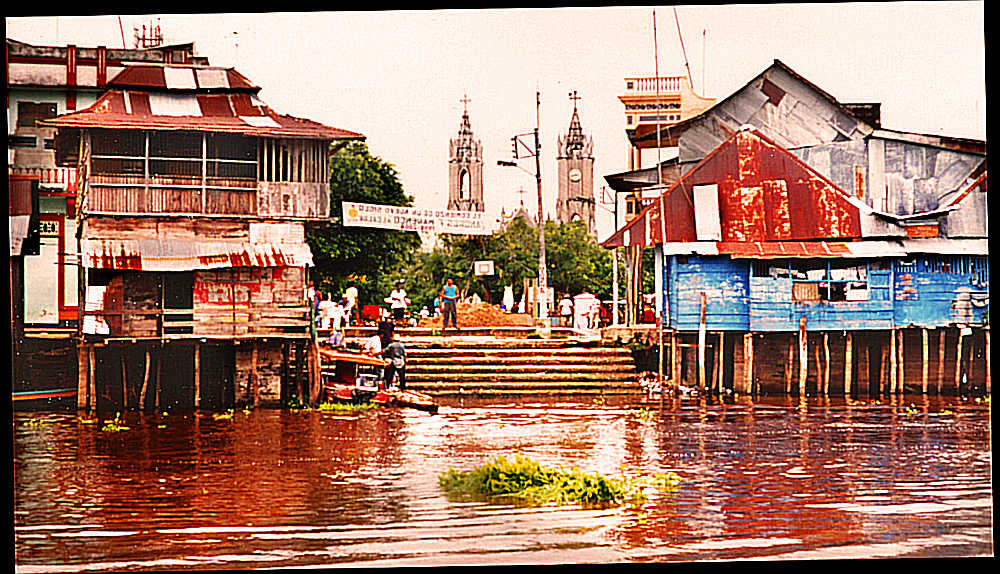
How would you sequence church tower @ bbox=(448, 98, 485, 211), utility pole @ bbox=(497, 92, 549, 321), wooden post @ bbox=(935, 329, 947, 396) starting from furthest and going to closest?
1. wooden post @ bbox=(935, 329, 947, 396)
2. utility pole @ bbox=(497, 92, 549, 321)
3. church tower @ bbox=(448, 98, 485, 211)

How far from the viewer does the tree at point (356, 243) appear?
9.16 m

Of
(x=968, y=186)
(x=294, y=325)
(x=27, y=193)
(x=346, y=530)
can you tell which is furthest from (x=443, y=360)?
(x=968, y=186)

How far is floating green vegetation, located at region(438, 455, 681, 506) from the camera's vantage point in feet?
26.2

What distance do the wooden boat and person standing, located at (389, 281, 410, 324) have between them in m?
0.39

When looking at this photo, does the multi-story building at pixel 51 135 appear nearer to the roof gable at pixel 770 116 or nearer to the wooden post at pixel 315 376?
the wooden post at pixel 315 376

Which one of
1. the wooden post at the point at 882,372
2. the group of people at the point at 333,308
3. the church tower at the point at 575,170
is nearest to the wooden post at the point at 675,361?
the church tower at the point at 575,170

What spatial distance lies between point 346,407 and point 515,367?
1.47 meters

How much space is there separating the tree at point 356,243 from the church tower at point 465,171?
1.29ft

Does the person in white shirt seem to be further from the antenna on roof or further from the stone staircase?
the antenna on roof

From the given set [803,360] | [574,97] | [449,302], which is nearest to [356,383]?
[449,302]

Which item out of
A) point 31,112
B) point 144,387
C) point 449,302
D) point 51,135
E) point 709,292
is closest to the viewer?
point 31,112

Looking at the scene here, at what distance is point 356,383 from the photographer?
30.9 ft

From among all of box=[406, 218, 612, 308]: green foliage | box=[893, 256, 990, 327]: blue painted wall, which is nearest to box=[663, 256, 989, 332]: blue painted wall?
box=[893, 256, 990, 327]: blue painted wall

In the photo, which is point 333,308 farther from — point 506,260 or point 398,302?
point 506,260
